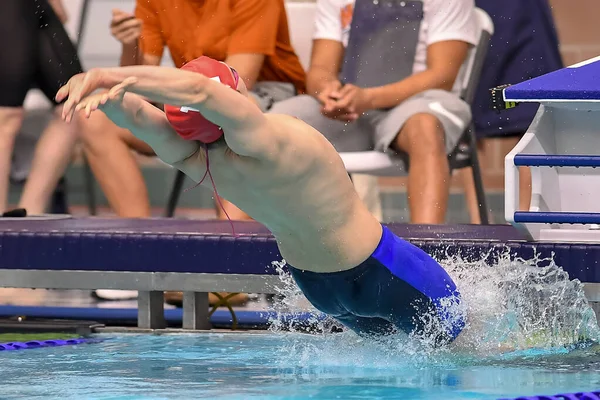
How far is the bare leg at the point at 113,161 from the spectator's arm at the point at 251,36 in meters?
0.54

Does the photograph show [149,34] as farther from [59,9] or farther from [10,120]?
[10,120]

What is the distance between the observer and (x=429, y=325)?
303 cm

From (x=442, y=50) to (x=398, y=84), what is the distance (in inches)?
8.8

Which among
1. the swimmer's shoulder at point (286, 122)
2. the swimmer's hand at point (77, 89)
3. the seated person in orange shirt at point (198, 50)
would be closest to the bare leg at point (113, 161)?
the seated person in orange shirt at point (198, 50)

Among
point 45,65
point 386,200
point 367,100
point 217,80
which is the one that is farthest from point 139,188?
point 386,200

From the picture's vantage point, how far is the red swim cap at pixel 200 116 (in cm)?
247

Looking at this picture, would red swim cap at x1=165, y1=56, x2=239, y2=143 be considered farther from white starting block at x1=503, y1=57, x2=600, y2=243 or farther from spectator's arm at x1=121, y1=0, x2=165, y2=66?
spectator's arm at x1=121, y1=0, x2=165, y2=66

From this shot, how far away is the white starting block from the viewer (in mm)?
3344

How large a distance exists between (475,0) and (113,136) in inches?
66.0

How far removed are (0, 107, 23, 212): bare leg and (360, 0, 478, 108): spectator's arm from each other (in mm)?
1473

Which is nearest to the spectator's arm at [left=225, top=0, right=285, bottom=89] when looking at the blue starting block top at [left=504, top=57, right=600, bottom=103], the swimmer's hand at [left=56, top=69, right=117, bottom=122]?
the blue starting block top at [left=504, top=57, right=600, bottom=103]

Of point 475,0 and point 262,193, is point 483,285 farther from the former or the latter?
point 475,0

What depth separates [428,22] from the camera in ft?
14.5

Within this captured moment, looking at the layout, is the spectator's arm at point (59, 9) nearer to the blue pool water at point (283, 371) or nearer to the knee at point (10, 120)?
the knee at point (10, 120)
